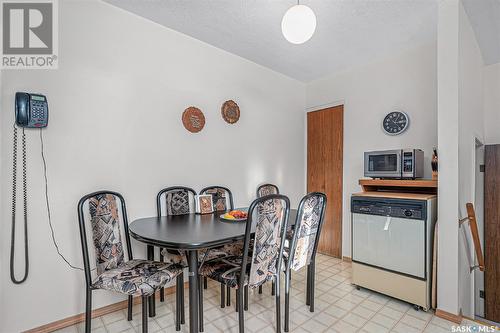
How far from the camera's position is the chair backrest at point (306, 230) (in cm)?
192

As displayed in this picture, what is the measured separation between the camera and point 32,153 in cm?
188

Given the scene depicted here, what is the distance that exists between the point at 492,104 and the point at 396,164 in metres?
1.71

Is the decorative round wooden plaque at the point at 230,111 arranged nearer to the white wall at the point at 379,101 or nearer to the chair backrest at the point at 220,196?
the chair backrest at the point at 220,196

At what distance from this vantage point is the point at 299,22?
1733 mm

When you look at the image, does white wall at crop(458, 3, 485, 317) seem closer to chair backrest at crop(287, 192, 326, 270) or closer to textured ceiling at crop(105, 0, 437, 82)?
textured ceiling at crop(105, 0, 437, 82)

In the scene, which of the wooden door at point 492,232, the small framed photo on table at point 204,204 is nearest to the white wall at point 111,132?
the small framed photo on table at point 204,204

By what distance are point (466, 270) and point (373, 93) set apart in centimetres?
215

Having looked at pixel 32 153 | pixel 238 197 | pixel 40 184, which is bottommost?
pixel 238 197

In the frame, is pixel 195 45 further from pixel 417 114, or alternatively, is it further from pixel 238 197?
pixel 417 114

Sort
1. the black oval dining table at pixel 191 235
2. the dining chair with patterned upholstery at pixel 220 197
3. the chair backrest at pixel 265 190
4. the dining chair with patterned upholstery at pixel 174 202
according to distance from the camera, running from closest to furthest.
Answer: the black oval dining table at pixel 191 235, the dining chair with patterned upholstery at pixel 174 202, the dining chair with patterned upholstery at pixel 220 197, the chair backrest at pixel 265 190

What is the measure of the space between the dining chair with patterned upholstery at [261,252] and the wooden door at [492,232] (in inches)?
114

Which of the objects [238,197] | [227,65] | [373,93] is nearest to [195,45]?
[227,65]

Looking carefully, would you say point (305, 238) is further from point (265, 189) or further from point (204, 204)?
point (265, 189)

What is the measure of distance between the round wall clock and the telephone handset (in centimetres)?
337
